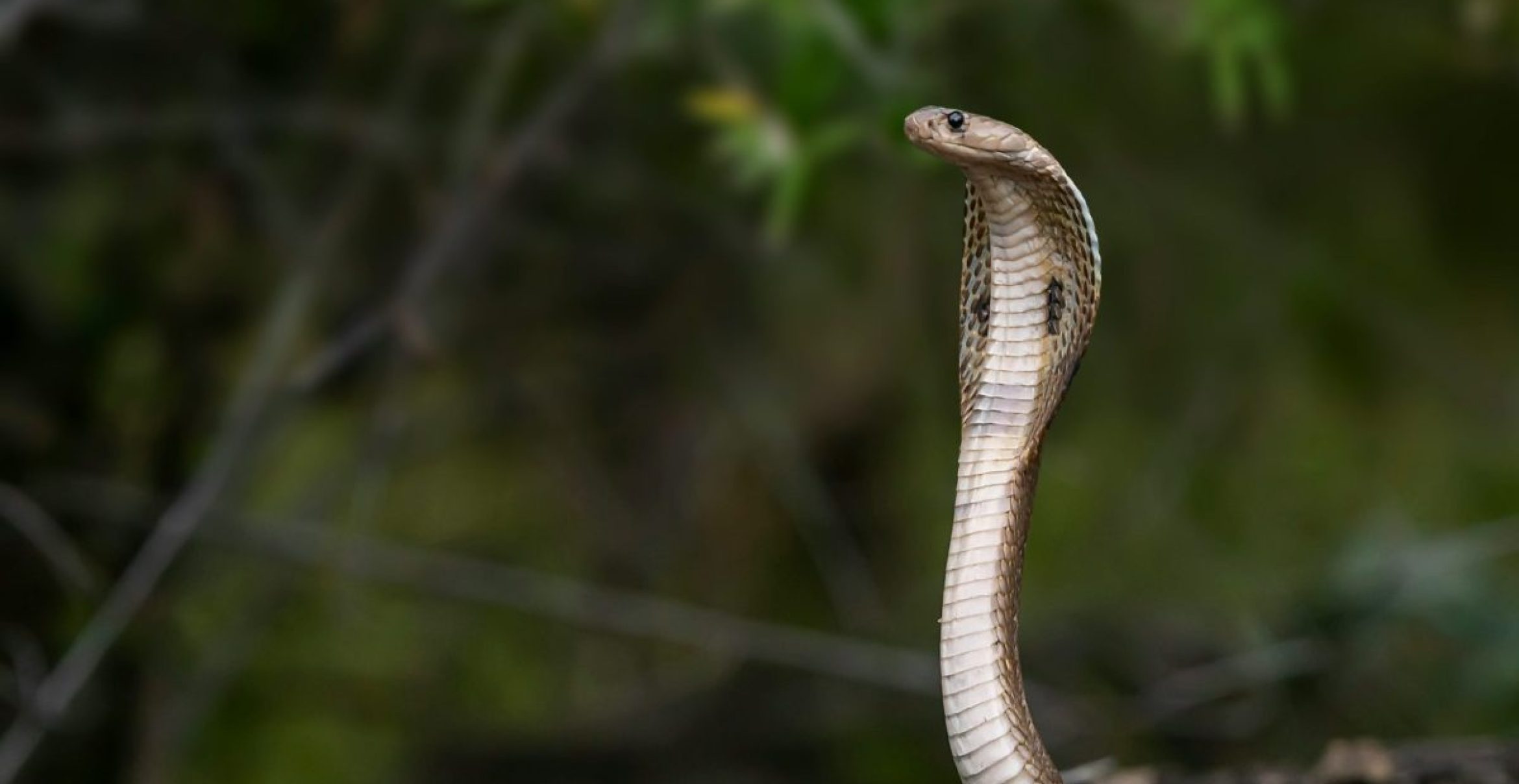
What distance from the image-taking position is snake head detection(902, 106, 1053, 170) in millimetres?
1179

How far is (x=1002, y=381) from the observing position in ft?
4.43

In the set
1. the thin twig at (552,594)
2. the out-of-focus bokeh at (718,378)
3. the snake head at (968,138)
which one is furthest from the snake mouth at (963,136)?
the thin twig at (552,594)

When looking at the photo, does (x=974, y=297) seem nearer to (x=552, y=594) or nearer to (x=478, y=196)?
(x=478, y=196)

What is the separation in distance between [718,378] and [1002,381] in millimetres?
2412

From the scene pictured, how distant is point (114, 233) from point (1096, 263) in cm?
259

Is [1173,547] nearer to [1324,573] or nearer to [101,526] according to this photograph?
[1324,573]

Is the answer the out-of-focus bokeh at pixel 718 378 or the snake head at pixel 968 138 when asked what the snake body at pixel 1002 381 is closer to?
the snake head at pixel 968 138

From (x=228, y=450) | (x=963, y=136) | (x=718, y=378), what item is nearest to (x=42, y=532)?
(x=228, y=450)

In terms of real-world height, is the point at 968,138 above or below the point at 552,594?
above

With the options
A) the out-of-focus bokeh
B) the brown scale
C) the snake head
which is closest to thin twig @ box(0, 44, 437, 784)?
the out-of-focus bokeh

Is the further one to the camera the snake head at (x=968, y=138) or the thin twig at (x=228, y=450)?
the thin twig at (x=228, y=450)

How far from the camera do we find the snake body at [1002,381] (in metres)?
1.21

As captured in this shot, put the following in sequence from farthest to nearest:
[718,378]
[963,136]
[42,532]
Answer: [718,378]
[42,532]
[963,136]

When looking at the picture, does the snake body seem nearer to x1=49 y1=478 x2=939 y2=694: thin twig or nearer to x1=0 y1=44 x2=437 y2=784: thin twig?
x1=0 y1=44 x2=437 y2=784: thin twig
